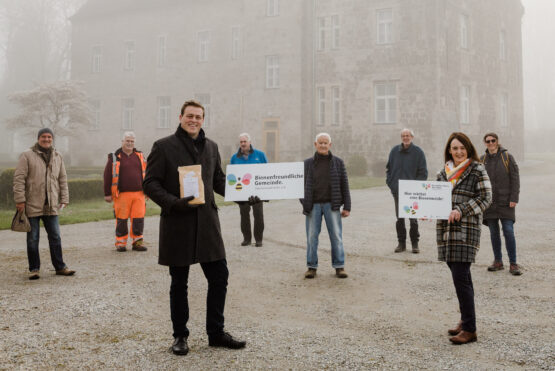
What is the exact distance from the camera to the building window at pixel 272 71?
91.2 ft

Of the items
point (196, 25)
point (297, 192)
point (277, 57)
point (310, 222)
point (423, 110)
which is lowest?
point (310, 222)

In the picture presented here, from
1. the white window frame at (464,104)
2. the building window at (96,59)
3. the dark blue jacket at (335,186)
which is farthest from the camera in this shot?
the building window at (96,59)

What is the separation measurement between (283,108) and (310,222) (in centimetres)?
2128

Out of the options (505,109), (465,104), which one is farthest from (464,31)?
(505,109)

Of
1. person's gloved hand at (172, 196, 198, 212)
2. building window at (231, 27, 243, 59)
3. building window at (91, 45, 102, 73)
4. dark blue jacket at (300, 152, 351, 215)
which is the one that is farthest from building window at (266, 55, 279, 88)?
person's gloved hand at (172, 196, 198, 212)

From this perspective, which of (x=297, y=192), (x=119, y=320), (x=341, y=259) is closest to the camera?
(x=119, y=320)

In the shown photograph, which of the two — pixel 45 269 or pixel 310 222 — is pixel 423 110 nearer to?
pixel 310 222

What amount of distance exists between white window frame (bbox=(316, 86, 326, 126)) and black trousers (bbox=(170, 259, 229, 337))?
23605mm

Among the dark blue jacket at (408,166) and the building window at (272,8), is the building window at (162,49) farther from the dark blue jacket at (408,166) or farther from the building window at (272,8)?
the dark blue jacket at (408,166)

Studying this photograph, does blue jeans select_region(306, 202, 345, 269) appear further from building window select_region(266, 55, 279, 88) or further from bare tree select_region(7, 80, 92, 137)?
bare tree select_region(7, 80, 92, 137)

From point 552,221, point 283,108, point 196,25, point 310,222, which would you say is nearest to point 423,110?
A: point 283,108

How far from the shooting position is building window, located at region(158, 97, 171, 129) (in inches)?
1310

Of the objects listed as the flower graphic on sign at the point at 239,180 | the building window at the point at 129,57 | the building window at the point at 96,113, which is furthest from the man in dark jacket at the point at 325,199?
the building window at the point at 96,113

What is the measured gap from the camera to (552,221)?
36.4ft
